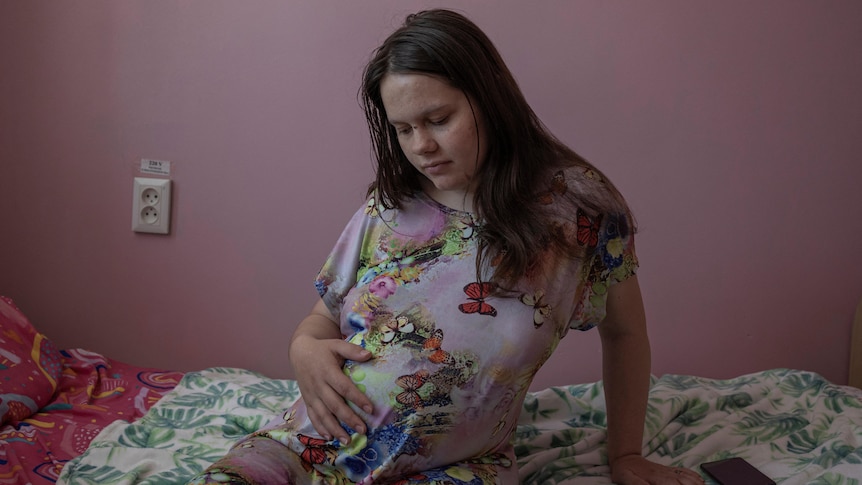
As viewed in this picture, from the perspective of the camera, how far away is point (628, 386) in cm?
108

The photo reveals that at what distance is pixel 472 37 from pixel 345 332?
425mm

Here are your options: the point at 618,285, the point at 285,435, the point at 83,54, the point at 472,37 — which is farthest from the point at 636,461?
the point at 83,54

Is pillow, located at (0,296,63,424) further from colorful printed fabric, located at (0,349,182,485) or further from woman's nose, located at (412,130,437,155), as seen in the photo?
woman's nose, located at (412,130,437,155)

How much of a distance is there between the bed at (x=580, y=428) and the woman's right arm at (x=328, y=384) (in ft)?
0.96

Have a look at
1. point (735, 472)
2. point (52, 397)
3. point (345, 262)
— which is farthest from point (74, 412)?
point (735, 472)

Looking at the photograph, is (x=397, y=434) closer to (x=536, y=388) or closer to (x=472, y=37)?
(x=472, y=37)

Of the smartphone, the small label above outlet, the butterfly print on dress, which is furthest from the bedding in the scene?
the smartphone

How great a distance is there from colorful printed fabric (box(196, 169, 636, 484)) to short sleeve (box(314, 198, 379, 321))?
5cm

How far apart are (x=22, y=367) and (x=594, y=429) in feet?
3.23

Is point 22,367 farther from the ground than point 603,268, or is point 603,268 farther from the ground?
point 603,268

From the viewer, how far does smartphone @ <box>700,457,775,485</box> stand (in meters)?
1.05

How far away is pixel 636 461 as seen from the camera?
1.08 m

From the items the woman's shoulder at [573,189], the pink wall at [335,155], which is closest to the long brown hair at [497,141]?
the woman's shoulder at [573,189]

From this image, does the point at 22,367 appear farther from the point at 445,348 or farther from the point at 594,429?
the point at 594,429
